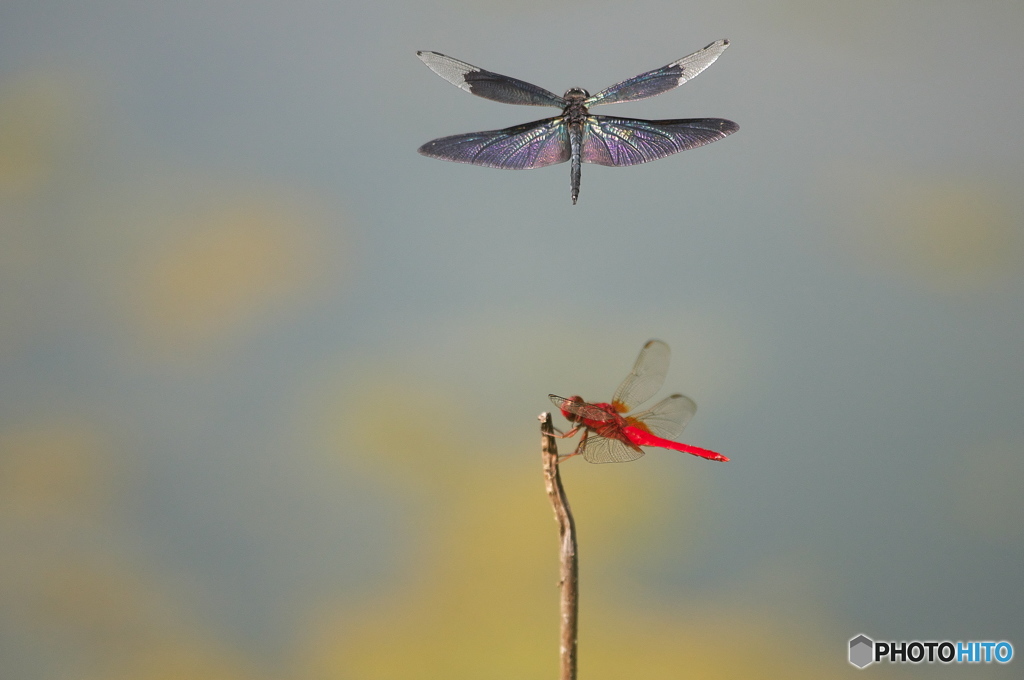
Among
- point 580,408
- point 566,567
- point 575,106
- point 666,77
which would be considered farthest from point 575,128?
point 566,567

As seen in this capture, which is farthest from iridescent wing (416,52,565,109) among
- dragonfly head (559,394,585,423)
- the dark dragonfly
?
dragonfly head (559,394,585,423)

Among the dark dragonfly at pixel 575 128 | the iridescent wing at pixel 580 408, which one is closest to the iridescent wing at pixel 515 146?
the dark dragonfly at pixel 575 128

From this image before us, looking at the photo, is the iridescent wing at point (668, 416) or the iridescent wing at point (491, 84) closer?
the iridescent wing at point (491, 84)

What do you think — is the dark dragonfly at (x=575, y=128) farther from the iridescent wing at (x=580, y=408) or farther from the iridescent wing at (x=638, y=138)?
the iridescent wing at (x=580, y=408)

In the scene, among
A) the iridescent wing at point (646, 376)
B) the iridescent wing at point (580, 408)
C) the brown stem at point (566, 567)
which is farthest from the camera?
the iridescent wing at point (646, 376)

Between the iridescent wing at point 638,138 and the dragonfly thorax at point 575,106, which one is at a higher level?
the dragonfly thorax at point 575,106

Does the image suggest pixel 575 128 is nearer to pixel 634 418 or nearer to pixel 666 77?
pixel 666 77

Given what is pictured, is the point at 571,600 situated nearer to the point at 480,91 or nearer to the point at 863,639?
the point at 480,91
